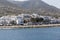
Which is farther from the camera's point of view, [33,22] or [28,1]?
[28,1]

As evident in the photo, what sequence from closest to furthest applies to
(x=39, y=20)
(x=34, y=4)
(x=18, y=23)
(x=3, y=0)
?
(x=18, y=23) → (x=39, y=20) → (x=3, y=0) → (x=34, y=4)

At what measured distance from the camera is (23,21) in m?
47.2

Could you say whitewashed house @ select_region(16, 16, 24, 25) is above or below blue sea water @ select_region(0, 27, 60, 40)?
above

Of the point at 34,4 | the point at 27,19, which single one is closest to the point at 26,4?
the point at 34,4

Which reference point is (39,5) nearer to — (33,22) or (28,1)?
(28,1)

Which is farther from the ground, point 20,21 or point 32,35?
point 20,21

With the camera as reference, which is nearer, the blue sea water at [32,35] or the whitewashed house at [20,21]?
the blue sea water at [32,35]

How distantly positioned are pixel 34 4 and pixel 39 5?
5.61 metres

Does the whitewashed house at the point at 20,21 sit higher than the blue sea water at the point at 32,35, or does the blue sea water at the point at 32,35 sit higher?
the whitewashed house at the point at 20,21

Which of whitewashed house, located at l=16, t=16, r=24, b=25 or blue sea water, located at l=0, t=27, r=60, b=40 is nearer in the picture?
blue sea water, located at l=0, t=27, r=60, b=40

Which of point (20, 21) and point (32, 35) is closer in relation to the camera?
point (32, 35)

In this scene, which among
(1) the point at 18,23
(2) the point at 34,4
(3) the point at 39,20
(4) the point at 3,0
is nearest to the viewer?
(1) the point at 18,23

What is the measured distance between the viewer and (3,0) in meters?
→ 99.3

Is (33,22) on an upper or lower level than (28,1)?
lower
